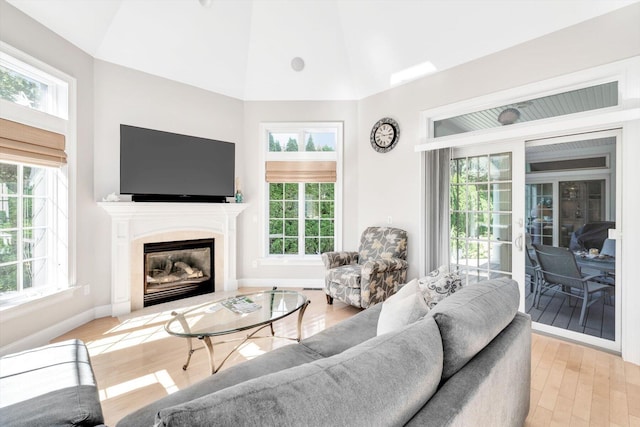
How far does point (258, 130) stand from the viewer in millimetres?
4688

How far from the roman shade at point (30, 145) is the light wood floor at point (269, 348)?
5.76ft

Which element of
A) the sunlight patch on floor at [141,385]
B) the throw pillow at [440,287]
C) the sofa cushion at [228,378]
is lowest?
the sunlight patch on floor at [141,385]

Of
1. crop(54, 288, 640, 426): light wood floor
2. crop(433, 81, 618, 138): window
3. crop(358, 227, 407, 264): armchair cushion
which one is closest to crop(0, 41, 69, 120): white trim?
crop(54, 288, 640, 426): light wood floor

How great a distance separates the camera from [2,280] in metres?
2.66

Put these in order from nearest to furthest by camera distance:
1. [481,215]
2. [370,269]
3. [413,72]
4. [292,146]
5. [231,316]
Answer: [231,316] < [370,269] < [481,215] < [413,72] < [292,146]

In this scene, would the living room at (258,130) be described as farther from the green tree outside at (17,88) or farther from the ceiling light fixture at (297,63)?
the ceiling light fixture at (297,63)

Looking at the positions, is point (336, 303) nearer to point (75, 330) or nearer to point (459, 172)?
point (459, 172)

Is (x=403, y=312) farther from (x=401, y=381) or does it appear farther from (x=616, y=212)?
(x=616, y=212)

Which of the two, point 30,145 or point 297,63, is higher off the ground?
point 297,63

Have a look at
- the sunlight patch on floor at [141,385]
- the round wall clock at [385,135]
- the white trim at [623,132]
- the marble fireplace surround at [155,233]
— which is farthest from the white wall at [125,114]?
the white trim at [623,132]

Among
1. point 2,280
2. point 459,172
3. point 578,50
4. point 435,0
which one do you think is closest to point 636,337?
point 459,172

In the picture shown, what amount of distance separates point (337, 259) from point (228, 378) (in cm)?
263

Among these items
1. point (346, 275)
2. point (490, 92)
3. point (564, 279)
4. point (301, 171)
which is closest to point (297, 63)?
point (301, 171)

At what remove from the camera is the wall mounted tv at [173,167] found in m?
3.61
